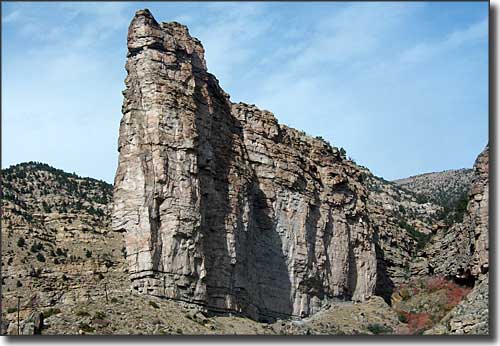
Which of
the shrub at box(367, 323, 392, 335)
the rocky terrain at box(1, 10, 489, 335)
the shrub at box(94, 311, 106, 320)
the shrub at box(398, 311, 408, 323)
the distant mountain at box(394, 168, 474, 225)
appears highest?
the distant mountain at box(394, 168, 474, 225)

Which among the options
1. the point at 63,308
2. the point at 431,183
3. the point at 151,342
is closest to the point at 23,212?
the point at 63,308

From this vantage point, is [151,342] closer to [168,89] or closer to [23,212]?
[168,89]

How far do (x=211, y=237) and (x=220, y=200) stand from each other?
2.34 metres

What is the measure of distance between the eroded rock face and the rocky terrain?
0.08m

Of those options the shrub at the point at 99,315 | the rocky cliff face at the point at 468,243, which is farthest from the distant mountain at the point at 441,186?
the shrub at the point at 99,315

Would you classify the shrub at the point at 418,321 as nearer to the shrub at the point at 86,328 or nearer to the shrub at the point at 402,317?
the shrub at the point at 402,317

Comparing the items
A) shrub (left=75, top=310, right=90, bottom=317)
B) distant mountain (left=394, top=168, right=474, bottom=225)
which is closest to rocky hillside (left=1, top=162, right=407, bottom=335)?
shrub (left=75, top=310, right=90, bottom=317)

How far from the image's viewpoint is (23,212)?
252ft

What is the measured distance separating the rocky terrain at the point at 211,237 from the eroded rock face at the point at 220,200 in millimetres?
81

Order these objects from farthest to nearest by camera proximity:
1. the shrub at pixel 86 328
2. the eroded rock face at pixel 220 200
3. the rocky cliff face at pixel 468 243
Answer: the rocky cliff face at pixel 468 243, the eroded rock face at pixel 220 200, the shrub at pixel 86 328

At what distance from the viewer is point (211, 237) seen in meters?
63.4

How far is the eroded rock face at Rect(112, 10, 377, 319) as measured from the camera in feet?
194

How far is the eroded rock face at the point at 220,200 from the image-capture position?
59.1m

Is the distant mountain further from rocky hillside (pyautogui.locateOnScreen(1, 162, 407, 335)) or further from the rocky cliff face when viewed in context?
rocky hillside (pyautogui.locateOnScreen(1, 162, 407, 335))
